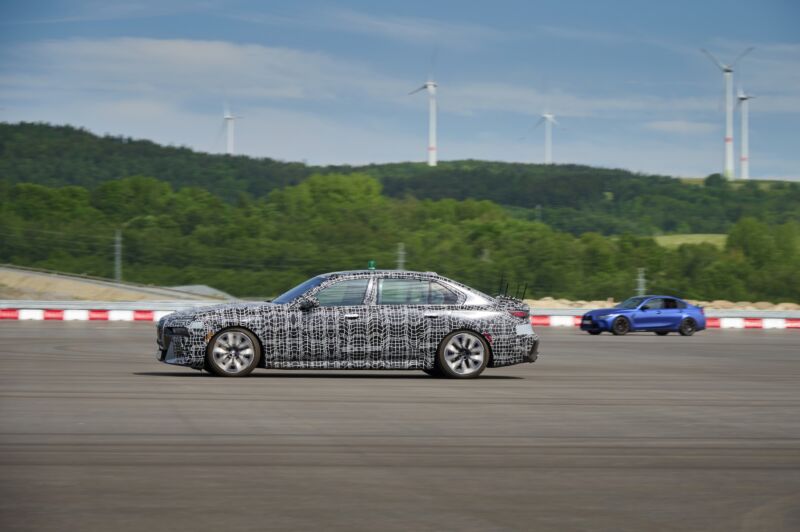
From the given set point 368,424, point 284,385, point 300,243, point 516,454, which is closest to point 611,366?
point 284,385

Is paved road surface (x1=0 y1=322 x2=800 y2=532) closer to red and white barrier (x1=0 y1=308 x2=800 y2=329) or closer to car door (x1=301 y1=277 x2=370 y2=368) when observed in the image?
car door (x1=301 y1=277 x2=370 y2=368)

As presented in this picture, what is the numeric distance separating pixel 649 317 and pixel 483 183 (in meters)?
113

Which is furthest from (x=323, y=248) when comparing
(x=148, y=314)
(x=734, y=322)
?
(x=734, y=322)

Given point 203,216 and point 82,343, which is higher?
point 203,216

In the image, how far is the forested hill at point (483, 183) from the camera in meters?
131

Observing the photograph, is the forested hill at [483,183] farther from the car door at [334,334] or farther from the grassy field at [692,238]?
the car door at [334,334]

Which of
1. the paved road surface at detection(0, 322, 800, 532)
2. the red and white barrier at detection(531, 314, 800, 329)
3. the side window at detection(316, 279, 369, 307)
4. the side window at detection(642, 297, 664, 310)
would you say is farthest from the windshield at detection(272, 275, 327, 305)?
the red and white barrier at detection(531, 314, 800, 329)

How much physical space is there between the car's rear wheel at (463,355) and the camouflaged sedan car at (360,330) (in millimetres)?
14

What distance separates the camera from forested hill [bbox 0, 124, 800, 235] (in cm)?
13125

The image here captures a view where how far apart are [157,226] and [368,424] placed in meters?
76.7

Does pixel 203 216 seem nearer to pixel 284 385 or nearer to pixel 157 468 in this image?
pixel 284 385

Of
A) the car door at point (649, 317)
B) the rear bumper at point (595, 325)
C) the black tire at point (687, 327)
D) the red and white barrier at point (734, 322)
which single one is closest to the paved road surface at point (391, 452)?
the rear bumper at point (595, 325)

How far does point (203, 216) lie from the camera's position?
286ft

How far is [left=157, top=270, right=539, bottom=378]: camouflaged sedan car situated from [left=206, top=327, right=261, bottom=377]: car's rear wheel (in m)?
0.01
